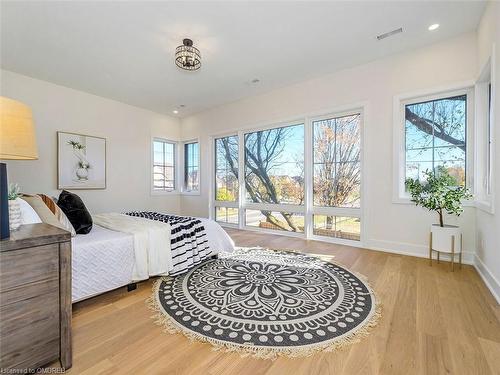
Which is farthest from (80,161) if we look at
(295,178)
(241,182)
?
(295,178)

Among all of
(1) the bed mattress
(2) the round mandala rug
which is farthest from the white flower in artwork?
(2) the round mandala rug

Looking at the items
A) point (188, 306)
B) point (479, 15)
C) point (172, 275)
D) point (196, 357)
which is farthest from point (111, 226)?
point (479, 15)

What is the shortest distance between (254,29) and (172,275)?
2.88m

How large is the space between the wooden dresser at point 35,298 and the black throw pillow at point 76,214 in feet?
3.34

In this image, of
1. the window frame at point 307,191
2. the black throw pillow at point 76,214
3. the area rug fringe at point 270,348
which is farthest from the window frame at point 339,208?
the black throw pillow at point 76,214

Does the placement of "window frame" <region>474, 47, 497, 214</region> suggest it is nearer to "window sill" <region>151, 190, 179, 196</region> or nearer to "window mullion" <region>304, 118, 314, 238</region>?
"window mullion" <region>304, 118, 314, 238</region>

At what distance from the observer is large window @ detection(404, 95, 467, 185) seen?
9.36 feet

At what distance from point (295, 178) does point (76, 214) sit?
3265 mm

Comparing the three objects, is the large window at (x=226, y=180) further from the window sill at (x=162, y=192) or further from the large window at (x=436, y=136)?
the large window at (x=436, y=136)

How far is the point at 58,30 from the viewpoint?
2.61m

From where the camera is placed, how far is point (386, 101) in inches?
128

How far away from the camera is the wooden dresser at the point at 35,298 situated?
40.5 inches

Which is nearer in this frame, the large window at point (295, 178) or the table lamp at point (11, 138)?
the table lamp at point (11, 138)

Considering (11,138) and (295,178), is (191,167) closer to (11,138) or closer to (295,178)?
(295,178)
